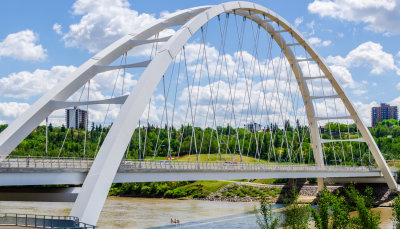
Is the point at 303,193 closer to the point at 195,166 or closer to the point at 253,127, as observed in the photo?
the point at 253,127

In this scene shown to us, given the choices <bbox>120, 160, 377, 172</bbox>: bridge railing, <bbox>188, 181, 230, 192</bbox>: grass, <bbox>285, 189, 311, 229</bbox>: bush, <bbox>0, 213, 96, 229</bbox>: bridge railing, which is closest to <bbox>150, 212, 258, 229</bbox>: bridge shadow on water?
<bbox>120, 160, 377, 172</bbox>: bridge railing

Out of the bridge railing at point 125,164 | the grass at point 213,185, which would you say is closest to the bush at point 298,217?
the bridge railing at point 125,164

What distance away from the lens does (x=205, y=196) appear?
211 feet

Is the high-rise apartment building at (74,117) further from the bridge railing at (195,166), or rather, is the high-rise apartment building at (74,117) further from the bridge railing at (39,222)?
the bridge railing at (39,222)

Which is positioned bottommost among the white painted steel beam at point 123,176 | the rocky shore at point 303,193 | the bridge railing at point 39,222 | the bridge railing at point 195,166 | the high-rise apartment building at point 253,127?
the rocky shore at point 303,193

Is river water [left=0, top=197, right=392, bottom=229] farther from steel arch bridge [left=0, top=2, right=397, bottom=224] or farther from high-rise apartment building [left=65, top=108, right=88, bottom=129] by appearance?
steel arch bridge [left=0, top=2, right=397, bottom=224]

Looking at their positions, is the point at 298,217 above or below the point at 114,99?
below

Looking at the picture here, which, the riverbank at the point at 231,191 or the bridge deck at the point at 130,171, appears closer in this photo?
the bridge deck at the point at 130,171

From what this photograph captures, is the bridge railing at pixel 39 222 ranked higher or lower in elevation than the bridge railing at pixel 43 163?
lower

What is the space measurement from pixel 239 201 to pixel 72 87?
37.8 metres

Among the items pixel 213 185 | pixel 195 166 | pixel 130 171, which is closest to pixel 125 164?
pixel 130 171

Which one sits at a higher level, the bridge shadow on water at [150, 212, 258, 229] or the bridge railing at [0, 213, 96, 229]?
the bridge railing at [0, 213, 96, 229]

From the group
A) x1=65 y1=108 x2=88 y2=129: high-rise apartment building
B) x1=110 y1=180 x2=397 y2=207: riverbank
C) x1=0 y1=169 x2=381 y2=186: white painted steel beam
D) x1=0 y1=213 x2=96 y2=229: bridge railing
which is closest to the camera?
x1=0 y1=213 x2=96 y2=229: bridge railing

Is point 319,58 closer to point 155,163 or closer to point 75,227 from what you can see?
point 155,163
